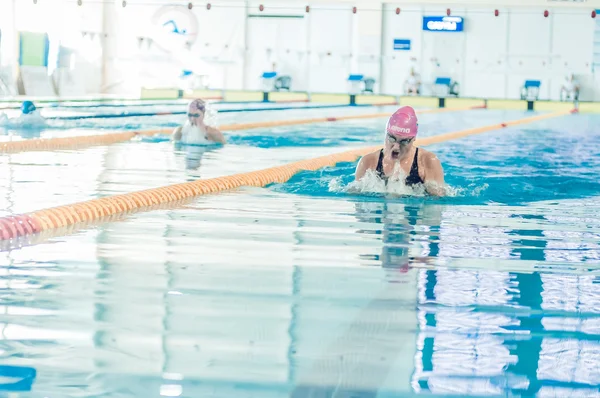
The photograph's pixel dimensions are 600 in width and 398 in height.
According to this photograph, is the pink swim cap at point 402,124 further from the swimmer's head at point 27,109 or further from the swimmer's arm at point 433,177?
the swimmer's head at point 27,109

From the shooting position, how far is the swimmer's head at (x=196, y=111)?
8.95 metres

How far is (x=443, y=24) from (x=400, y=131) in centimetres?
1968

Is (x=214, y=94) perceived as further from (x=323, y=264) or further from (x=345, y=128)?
(x=323, y=264)

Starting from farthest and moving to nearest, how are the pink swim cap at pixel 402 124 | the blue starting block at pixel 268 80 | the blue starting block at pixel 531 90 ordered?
the blue starting block at pixel 268 80 < the blue starting block at pixel 531 90 < the pink swim cap at pixel 402 124

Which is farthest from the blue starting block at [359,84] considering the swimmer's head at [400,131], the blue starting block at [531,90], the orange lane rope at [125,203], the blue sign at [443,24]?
the swimmer's head at [400,131]

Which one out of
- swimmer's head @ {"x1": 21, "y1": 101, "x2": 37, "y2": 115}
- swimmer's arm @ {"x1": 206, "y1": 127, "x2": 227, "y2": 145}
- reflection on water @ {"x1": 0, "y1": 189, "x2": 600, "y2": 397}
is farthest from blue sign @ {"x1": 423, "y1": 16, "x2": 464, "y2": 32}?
reflection on water @ {"x1": 0, "y1": 189, "x2": 600, "y2": 397}

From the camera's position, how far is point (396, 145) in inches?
208

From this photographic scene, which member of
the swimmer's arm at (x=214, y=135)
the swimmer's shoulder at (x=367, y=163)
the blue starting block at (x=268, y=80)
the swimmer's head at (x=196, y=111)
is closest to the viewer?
the swimmer's shoulder at (x=367, y=163)

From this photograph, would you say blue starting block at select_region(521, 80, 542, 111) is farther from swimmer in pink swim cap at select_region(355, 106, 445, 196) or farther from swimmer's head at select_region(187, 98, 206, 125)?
swimmer in pink swim cap at select_region(355, 106, 445, 196)

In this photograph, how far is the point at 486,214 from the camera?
492 cm

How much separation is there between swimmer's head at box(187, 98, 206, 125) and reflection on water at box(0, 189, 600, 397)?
A: 4774mm

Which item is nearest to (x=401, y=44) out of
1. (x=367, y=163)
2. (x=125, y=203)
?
(x=367, y=163)

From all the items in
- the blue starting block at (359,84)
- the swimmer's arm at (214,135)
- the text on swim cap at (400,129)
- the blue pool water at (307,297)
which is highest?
the blue starting block at (359,84)

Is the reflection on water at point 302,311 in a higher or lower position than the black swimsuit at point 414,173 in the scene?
lower
